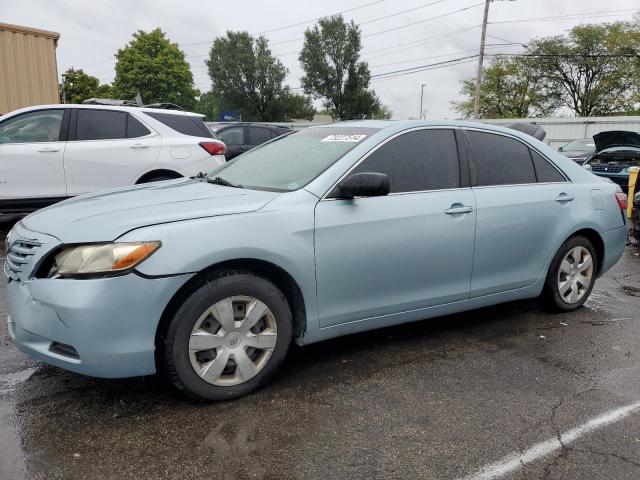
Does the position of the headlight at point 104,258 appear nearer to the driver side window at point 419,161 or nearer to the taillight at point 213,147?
the driver side window at point 419,161

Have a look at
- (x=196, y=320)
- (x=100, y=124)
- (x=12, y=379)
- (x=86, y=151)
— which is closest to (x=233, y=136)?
(x=100, y=124)

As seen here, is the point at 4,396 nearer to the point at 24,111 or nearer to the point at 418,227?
→ the point at 418,227

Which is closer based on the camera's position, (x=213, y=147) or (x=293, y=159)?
(x=293, y=159)

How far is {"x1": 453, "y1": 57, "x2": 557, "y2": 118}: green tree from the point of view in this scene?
5631 centimetres

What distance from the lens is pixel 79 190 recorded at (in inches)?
274

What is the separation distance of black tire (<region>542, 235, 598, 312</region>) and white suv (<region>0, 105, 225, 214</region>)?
15.4 ft

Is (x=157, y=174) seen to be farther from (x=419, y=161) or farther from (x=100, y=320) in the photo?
(x=100, y=320)

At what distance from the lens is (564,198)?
14.1 feet

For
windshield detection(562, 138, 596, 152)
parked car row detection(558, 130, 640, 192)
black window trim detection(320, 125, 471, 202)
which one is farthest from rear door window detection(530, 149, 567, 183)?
windshield detection(562, 138, 596, 152)

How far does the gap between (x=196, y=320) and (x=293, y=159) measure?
1.40 m

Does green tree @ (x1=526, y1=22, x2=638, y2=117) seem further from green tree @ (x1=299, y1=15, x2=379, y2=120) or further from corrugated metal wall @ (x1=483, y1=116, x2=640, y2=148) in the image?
corrugated metal wall @ (x1=483, y1=116, x2=640, y2=148)

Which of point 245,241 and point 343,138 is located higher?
point 343,138

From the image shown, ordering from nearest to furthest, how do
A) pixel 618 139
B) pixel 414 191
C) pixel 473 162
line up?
1. pixel 414 191
2. pixel 473 162
3. pixel 618 139

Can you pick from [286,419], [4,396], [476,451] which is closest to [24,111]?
[4,396]
